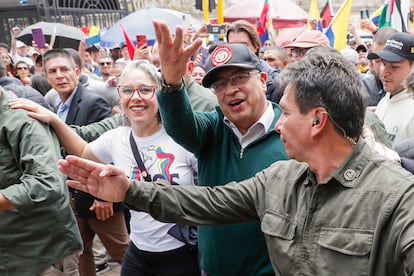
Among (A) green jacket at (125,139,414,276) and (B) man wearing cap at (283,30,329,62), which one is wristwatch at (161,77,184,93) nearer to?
(A) green jacket at (125,139,414,276)

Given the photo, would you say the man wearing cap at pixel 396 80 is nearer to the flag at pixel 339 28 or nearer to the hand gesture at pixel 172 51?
the hand gesture at pixel 172 51

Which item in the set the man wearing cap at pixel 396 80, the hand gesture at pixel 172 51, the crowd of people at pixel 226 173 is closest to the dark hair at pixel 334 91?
the crowd of people at pixel 226 173

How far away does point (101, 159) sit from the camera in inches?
121

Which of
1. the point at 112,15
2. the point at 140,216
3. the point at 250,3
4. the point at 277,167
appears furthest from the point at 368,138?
the point at 112,15

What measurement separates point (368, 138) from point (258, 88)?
0.65m

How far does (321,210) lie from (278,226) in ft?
0.60

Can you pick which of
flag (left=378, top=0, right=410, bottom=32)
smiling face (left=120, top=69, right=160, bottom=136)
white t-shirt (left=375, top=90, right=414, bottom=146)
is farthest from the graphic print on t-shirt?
flag (left=378, top=0, right=410, bottom=32)

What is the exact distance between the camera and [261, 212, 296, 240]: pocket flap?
5.46 ft

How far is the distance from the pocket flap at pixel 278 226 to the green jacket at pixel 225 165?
504 millimetres

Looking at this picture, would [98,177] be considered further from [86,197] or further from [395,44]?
[395,44]

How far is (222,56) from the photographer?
2.39 m

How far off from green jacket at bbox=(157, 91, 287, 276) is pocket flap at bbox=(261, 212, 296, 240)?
50cm

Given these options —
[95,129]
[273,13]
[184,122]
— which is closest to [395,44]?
[184,122]

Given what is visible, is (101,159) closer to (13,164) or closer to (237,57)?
(13,164)
